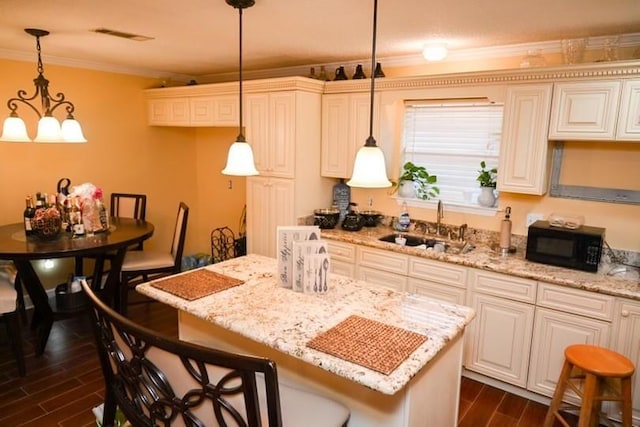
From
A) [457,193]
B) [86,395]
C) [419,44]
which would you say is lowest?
[86,395]

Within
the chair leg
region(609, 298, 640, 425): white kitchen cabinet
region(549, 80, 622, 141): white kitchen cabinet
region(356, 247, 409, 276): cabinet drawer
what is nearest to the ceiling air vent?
the chair leg

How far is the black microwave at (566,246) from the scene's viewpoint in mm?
2658

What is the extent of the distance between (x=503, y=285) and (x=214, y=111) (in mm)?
3102

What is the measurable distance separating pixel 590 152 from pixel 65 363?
4.02 meters

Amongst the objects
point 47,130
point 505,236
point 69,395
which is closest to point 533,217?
point 505,236

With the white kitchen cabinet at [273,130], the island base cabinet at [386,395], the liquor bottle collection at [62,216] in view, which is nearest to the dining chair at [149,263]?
the liquor bottle collection at [62,216]

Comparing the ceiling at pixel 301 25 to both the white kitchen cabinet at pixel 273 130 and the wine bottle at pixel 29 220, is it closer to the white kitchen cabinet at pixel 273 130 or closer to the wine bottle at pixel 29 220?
the white kitchen cabinet at pixel 273 130

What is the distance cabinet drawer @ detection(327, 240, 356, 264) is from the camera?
3.49 metres

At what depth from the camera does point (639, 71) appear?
2453 mm

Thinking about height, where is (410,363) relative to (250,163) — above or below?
below

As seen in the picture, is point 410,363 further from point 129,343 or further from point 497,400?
point 497,400

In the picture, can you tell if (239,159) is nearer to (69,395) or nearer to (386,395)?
(386,395)

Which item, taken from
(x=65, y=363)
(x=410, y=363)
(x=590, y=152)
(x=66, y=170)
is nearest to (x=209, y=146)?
(x=66, y=170)

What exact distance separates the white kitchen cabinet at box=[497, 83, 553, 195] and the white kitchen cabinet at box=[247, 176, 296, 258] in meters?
1.73
